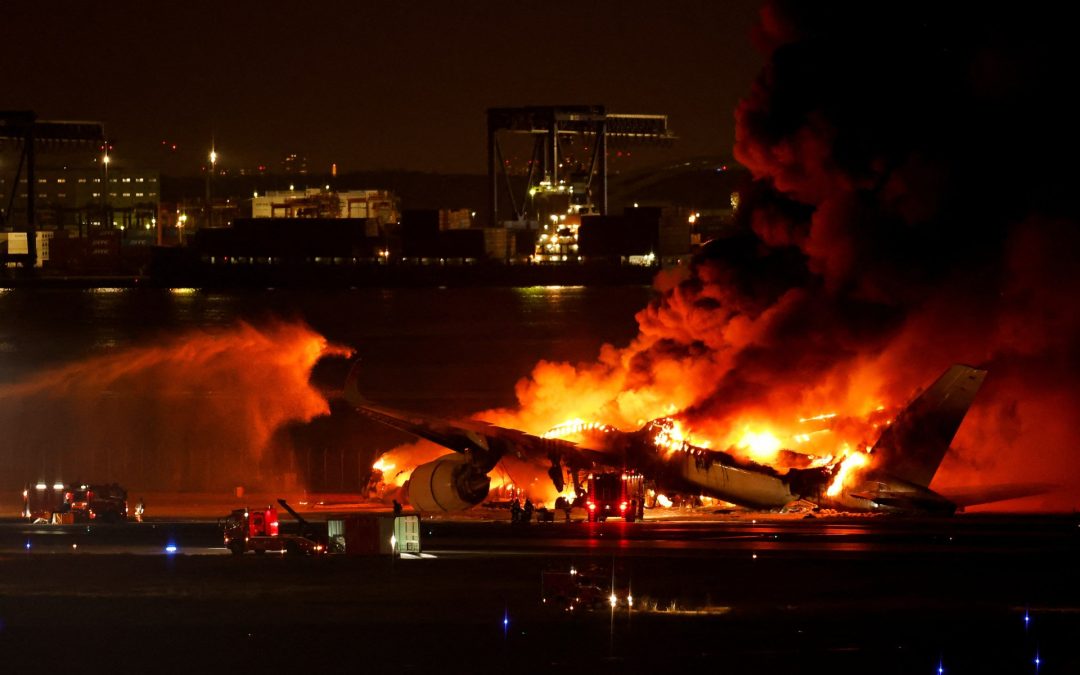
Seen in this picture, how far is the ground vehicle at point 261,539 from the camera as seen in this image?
135 ft

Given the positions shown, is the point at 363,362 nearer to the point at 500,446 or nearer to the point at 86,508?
the point at 86,508

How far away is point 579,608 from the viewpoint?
3164 cm

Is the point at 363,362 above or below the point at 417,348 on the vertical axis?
below

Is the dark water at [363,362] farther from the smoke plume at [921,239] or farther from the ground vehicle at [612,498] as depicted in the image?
the smoke plume at [921,239]

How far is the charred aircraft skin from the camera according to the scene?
1746 inches

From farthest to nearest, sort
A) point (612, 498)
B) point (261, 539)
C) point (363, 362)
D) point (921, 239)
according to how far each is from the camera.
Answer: point (363, 362) → point (921, 239) → point (612, 498) → point (261, 539)

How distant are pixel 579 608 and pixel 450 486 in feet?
63.3

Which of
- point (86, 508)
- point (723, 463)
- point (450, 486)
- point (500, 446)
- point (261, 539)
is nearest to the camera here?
point (261, 539)

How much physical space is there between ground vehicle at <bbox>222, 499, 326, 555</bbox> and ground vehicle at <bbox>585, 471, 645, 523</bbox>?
988 cm

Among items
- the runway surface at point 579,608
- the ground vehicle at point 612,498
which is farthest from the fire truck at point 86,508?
the ground vehicle at point 612,498

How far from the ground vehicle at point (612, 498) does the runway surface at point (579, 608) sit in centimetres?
228

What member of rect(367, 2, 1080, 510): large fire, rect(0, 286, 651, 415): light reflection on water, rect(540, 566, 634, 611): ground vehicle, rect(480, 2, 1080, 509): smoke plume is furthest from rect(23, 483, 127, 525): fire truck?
rect(0, 286, 651, 415): light reflection on water

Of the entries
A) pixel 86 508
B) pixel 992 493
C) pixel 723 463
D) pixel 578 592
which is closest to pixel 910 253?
pixel 992 493

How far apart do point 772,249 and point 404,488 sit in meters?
16.4
